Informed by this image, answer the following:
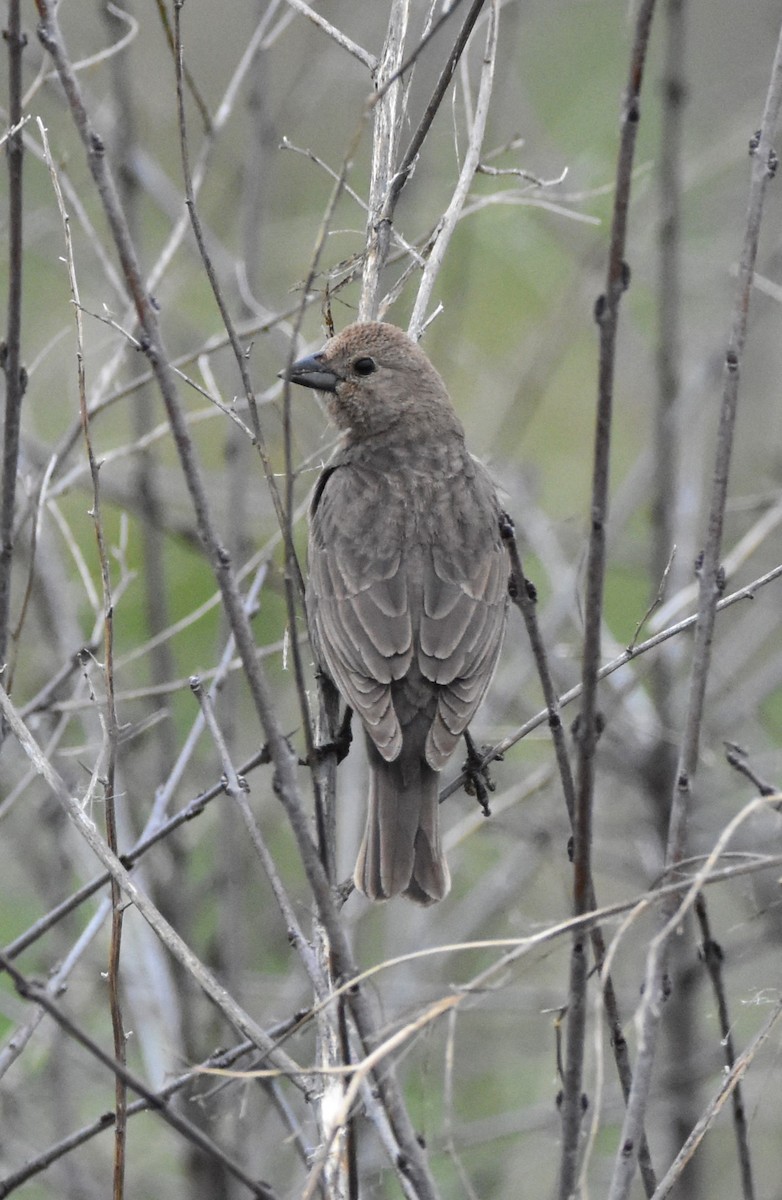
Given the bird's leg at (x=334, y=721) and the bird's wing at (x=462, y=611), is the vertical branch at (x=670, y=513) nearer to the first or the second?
the bird's wing at (x=462, y=611)

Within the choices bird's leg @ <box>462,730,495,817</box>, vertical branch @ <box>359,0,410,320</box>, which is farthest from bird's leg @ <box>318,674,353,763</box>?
vertical branch @ <box>359,0,410,320</box>

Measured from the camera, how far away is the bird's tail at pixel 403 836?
3.64m

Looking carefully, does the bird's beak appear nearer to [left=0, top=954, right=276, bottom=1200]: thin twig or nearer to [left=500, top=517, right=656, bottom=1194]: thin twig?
[left=500, top=517, right=656, bottom=1194]: thin twig

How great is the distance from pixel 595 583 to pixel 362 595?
2035 mm

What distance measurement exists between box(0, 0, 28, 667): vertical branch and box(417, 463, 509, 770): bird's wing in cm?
122

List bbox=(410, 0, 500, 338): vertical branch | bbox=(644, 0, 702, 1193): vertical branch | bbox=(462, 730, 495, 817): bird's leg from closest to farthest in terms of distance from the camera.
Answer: bbox=(410, 0, 500, 338): vertical branch < bbox=(462, 730, 495, 817): bird's leg < bbox=(644, 0, 702, 1193): vertical branch

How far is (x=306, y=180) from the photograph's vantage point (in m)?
9.02

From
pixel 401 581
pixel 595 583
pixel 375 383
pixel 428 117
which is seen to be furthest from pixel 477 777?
pixel 595 583

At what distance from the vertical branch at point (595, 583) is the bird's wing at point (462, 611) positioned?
1552 mm

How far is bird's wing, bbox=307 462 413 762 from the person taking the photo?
3.87 m

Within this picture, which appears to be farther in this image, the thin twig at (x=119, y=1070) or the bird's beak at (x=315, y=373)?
the bird's beak at (x=315, y=373)

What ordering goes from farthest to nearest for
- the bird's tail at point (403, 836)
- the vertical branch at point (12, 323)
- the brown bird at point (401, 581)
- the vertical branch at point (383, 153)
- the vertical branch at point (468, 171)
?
the brown bird at point (401, 581), the bird's tail at point (403, 836), the vertical branch at point (383, 153), the vertical branch at point (468, 171), the vertical branch at point (12, 323)

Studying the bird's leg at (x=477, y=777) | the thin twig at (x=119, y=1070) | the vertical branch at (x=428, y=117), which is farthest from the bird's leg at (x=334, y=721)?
the thin twig at (x=119, y=1070)

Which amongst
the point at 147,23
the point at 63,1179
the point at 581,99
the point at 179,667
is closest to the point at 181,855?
the point at 63,1179
